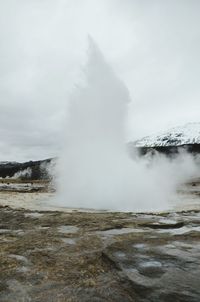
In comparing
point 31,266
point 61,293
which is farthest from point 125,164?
point 61,293

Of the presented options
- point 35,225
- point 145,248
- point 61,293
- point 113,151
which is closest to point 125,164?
point 113,151

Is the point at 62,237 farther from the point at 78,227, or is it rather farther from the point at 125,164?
the point at 125,164

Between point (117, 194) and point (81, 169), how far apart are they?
327cm

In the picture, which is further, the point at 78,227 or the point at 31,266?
the point at 78,227

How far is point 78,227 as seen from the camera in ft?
40.5

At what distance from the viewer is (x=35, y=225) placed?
42.1ft

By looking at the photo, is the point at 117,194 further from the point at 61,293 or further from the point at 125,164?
the point at 61,293

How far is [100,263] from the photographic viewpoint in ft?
24.7

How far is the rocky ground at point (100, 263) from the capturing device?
19.0ft

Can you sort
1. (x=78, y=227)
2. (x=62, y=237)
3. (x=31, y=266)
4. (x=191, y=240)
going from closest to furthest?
(x=31, y=266) < (x=191, y=240) < (x=62, y=237) < (x=78, y=227)

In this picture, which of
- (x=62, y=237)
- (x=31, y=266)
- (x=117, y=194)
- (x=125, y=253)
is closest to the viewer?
(x=31, y=266)

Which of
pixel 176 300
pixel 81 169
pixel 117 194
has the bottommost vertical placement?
pixel 176 300

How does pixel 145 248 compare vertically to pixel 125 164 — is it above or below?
below

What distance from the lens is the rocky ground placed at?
579cm
